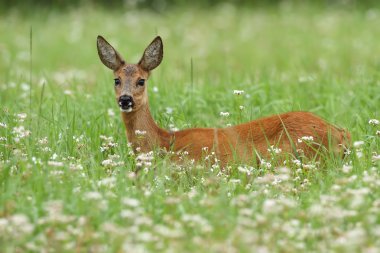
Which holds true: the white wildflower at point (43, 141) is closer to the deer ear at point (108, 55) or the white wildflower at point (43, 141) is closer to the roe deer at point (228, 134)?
the roe deer at point (228, 134)

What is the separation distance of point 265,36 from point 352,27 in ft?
4.25

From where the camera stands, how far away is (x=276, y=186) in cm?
451

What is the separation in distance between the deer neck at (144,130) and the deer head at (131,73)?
0.20 ft

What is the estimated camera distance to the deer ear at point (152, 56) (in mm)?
6008

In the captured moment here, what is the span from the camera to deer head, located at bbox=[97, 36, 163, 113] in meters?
5.76

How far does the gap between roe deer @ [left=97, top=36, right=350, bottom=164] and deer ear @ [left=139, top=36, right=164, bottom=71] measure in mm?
10

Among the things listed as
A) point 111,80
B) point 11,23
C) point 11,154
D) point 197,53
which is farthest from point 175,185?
point 11,23

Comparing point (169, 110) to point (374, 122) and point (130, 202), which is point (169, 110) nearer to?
point (374, 122)

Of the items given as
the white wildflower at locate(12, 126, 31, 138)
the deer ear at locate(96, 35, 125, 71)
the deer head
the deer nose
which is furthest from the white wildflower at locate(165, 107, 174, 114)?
the white wildflower at locate(12, 126, 31, 138)

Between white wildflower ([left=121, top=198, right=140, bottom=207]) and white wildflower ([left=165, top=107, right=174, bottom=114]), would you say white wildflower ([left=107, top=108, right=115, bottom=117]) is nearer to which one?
white wildflower ([left=165, top=107, right=174, bottom=114])

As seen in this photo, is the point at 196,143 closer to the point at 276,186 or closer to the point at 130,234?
the point at 276,186

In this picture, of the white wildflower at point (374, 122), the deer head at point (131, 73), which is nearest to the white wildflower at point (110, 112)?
the deer head at point (131, 73)

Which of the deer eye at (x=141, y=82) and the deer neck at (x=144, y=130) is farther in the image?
the deer eye at (x=141, y=82)

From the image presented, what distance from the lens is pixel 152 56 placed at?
6059 mm
